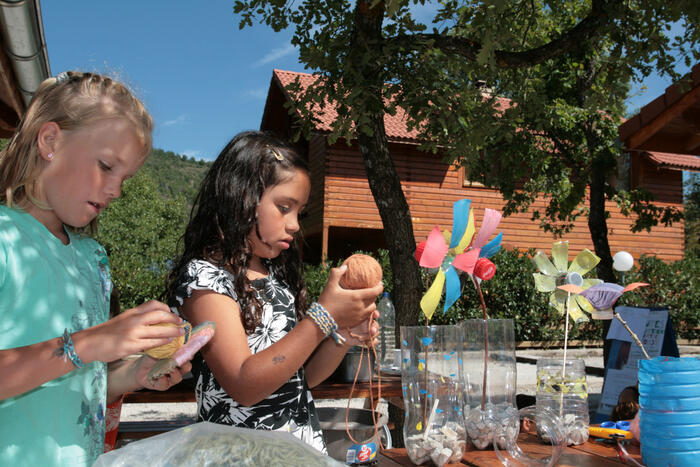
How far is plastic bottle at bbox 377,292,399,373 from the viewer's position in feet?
13.8

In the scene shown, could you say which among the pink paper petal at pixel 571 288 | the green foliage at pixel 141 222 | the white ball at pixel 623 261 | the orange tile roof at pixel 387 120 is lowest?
the green foliage at pixel 141 222

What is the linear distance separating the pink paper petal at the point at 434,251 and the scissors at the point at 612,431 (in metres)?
0.90

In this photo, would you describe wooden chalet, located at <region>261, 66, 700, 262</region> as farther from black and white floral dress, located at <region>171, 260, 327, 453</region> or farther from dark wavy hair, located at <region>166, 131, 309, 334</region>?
black and white floral dress, located at <region>171, 260, 327, 453</region>

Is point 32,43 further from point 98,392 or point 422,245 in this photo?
point 422,245

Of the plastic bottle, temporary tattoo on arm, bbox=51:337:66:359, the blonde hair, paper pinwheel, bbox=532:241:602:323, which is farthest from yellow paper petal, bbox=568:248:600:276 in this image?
the plastic bottle

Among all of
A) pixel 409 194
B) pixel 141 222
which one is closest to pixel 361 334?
pixel 409 194

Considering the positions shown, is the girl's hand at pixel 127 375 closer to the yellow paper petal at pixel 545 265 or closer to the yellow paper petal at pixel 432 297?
the yellow paper petal at pixel 432 297

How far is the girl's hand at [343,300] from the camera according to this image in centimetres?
141

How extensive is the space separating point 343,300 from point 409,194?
51.7ft

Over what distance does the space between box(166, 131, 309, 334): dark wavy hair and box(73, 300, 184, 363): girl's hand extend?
0.47 meters

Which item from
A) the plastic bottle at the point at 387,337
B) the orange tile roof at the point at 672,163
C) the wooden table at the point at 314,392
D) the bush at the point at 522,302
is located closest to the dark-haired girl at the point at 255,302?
the wooden table at the point at 314,392

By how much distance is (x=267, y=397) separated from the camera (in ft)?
5.30

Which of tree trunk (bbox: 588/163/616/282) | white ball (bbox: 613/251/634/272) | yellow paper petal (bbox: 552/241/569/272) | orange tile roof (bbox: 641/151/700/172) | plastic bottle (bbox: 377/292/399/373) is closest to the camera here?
yellow paper petal (bbox: 552/241/569/272)

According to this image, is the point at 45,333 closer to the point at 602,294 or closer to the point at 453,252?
the point at 453,252
